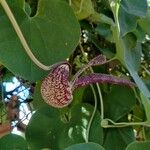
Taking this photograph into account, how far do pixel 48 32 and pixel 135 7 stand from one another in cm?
15

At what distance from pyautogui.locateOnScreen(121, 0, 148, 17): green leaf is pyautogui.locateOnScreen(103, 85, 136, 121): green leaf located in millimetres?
185

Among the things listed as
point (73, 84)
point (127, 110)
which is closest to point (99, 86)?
point (127, 110)

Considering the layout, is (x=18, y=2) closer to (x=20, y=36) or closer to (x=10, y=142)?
(x=20, y=36)

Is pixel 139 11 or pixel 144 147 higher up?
pixel 139 11

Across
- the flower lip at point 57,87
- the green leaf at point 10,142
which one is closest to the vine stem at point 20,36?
the flower lip at point 57,87

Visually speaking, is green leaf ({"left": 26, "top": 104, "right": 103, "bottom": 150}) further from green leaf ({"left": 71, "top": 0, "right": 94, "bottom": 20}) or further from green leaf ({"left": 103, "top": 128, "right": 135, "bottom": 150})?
green leaf ({"left": 71, "top": 0, "right": 94, "bottom": 20})

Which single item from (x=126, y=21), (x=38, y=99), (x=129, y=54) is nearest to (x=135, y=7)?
(x=126, y=21)

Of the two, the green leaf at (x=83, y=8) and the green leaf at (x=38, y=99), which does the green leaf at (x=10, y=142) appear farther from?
the green leaf at (x=83, y=8)

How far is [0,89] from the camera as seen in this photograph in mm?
1154

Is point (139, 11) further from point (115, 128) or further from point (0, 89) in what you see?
point (0, 89)

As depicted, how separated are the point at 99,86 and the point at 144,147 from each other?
205 mm

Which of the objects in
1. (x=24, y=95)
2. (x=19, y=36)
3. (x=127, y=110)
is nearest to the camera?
(x=19, y=36)

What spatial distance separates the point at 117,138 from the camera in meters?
0.93

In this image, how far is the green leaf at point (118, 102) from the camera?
36.4 inches
